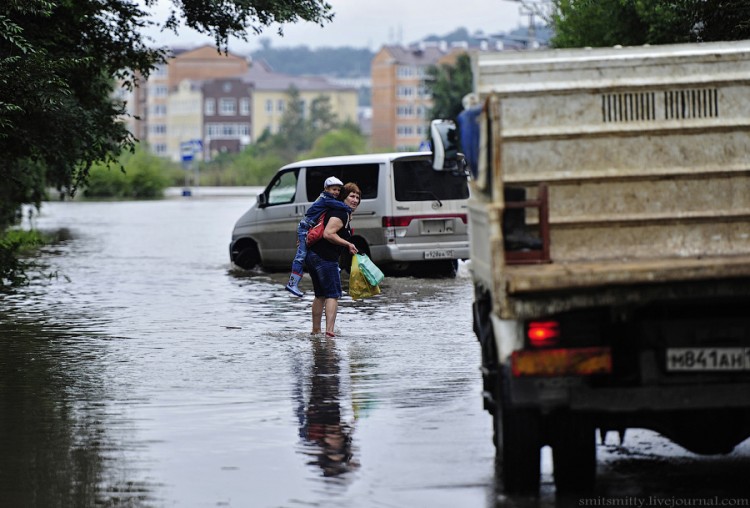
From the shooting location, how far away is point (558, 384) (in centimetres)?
718

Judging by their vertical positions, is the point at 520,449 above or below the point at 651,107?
below

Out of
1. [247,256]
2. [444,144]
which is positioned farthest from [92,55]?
[444,144]

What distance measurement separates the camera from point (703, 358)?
281 inches

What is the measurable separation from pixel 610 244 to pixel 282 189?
1697 centimetres

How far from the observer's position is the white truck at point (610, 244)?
7.12 metres

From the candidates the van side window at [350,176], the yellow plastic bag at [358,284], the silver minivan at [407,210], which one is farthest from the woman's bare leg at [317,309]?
the van side window at [350,176]

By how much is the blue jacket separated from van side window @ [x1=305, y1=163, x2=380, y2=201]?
24.1 feet

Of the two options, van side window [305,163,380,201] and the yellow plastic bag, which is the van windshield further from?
the yellow plastic bag

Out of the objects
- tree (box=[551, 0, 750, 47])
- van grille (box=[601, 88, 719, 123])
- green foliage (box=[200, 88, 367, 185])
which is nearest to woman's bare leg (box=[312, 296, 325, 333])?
tree (box=[551, 0, 750, 47])

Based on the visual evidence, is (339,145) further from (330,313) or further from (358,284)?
(330,313)

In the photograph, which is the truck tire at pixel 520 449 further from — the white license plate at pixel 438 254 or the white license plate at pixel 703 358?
the white license plate at pixel 438 254

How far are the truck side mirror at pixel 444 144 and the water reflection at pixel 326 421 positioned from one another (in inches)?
65.4

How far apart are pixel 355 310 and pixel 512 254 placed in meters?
11.0

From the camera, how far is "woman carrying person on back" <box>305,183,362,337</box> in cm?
1497
